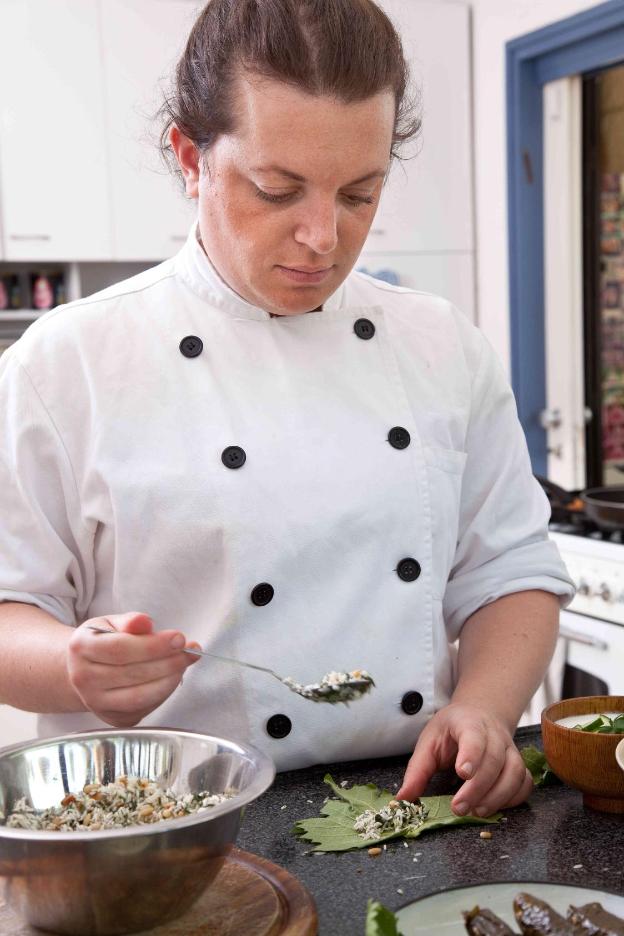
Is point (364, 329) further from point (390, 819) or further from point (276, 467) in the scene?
point (390, 819)

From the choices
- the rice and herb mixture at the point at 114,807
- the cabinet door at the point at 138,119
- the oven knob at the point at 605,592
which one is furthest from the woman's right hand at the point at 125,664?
the cabinet door at the point at 138,119

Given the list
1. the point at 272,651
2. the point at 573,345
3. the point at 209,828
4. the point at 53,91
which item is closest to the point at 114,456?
the point at 272,651

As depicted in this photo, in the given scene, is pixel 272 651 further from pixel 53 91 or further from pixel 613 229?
pixel 613 229

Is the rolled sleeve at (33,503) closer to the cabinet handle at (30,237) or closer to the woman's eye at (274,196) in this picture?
the woman's eye at (274,196)

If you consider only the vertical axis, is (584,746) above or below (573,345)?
below

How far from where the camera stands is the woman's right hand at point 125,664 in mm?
948

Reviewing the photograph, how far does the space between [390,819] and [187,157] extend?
74 centimetres

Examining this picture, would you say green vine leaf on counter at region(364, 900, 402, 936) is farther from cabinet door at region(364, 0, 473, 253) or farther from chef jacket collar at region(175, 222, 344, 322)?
cabinet door at region(364, 0, 473, 253)

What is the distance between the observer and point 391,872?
954 mm

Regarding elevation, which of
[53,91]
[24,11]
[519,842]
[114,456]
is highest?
[24,11]

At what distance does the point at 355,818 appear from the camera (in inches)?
41.5

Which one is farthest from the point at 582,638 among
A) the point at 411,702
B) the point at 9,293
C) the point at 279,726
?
the point at 9,293

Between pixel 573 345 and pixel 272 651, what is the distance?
2.74 m

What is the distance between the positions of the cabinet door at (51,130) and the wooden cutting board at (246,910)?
2.73 m
